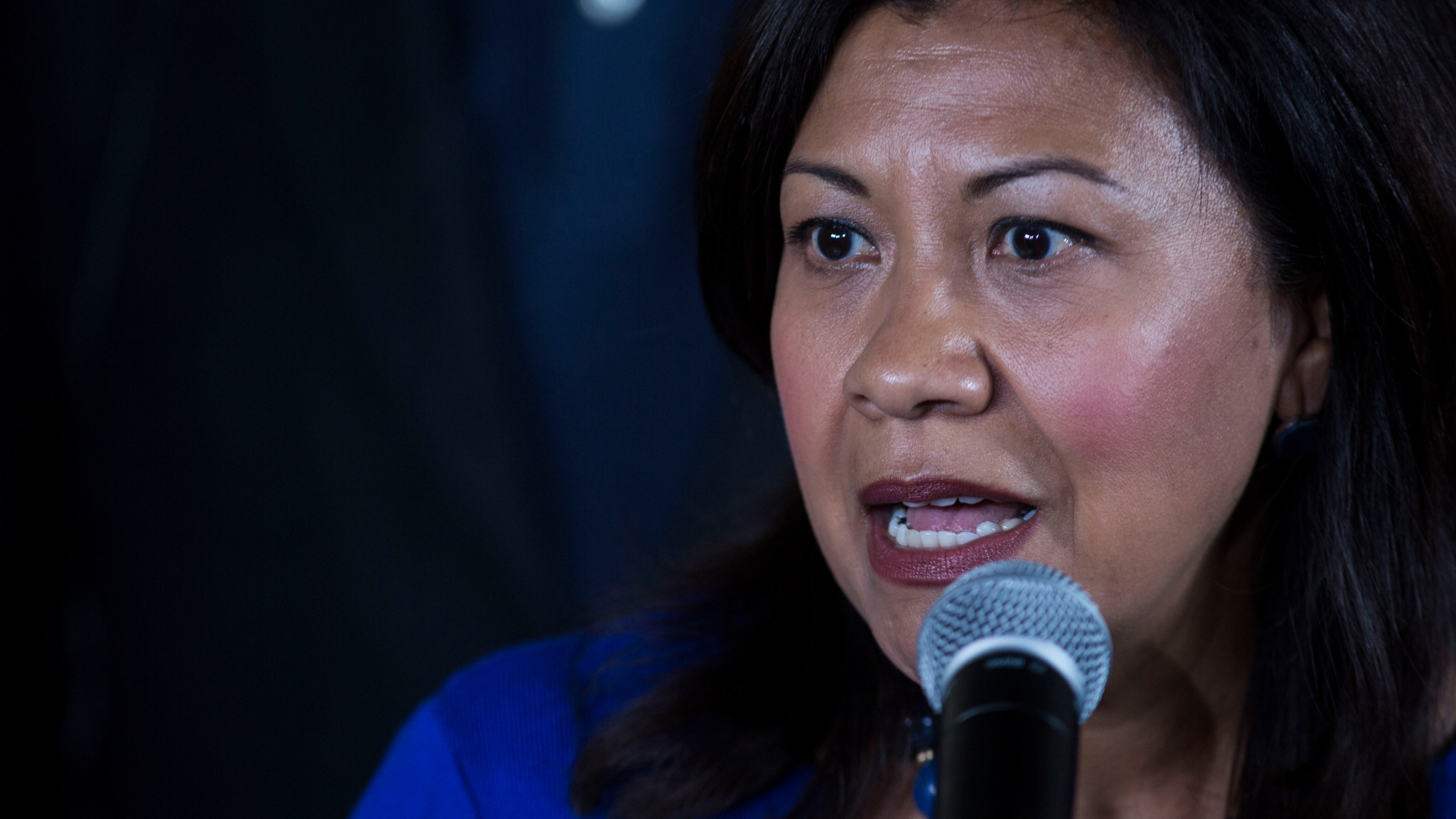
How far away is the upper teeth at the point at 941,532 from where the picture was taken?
129cm

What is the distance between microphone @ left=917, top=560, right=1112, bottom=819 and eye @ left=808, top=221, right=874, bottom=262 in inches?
22.8

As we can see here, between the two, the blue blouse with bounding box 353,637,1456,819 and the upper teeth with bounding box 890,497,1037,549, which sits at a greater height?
the upper teeth with bounding box 890,497,1037,549

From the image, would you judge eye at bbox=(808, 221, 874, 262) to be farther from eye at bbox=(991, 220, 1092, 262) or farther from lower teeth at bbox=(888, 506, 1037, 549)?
lower teeth at bbox=(888, 506, 1037, 549)

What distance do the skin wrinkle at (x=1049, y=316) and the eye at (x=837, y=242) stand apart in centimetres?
2

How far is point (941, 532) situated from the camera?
1.30m

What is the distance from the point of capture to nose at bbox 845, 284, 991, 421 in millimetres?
1246

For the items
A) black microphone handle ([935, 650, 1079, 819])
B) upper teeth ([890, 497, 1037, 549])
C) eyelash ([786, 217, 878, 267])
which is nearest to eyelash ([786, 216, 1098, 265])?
eyelash ([786, 217, 878, 267])

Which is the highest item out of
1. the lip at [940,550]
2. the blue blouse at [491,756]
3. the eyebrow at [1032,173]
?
the eyebrow at [1032,173]

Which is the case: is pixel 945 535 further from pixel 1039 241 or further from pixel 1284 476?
pixel 1284 476

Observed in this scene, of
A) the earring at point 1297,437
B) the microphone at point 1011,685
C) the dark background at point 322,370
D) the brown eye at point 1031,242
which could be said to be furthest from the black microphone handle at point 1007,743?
the dark background at point 322,370

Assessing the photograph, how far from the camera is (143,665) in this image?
7.66 ft

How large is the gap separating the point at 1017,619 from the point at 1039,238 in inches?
22.7

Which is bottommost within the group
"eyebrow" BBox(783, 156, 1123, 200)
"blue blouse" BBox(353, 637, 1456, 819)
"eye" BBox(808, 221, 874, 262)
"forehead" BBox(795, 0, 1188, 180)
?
"blue blouse" BBox(353, 637, 1456, 819)

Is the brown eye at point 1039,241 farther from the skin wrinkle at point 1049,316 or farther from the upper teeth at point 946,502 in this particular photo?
the upper teeth at point 946,502
